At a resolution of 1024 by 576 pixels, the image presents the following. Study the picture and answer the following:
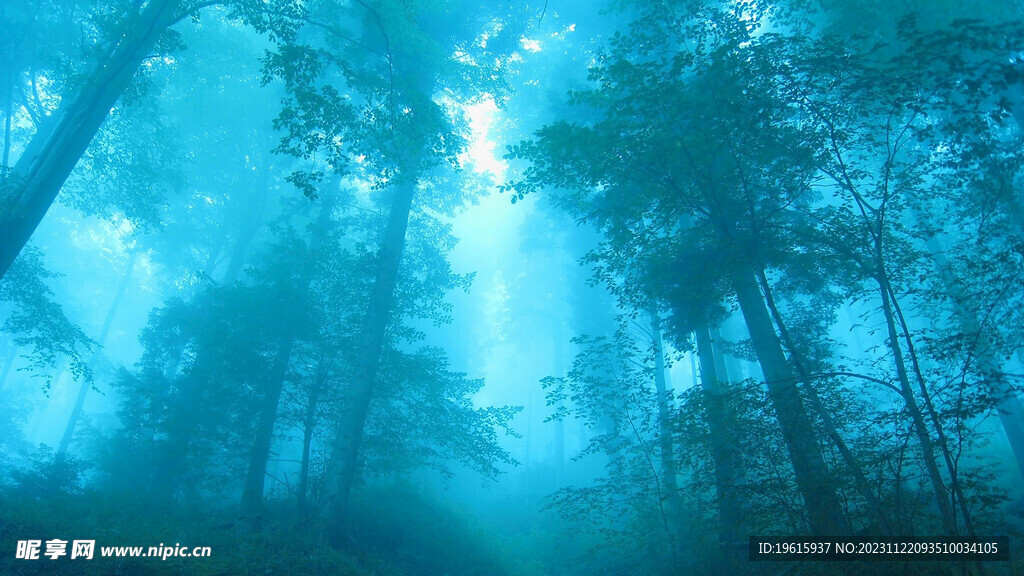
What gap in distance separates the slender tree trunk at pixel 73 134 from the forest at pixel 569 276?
0.05 m

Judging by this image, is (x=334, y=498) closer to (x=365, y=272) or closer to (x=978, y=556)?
(x=365, y=272)

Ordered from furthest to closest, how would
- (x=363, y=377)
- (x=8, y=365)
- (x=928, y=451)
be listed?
(x=8, y=365) → (x=363, y=377) → (x=928, y=451)

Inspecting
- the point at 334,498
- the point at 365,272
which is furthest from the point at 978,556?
the point at 365,272

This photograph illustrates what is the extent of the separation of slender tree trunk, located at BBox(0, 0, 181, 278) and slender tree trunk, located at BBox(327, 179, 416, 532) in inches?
218

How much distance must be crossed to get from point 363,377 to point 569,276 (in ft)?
47.3

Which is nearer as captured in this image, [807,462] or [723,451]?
[807,462]

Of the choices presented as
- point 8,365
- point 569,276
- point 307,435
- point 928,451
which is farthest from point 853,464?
point 8,365

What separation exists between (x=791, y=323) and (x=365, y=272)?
32.1 ft

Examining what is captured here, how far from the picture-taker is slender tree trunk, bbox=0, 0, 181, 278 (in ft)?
23.7

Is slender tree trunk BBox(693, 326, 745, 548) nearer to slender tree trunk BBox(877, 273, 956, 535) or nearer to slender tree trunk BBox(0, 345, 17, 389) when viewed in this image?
slender tree trunk BBox(877, 273, 956, 535)

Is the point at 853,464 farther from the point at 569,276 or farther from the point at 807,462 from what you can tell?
the point at 569,276

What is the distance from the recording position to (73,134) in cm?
780

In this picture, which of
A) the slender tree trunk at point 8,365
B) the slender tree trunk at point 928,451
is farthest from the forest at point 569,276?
the slender tree trunk at point 8,365

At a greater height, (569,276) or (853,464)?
(569,276)
